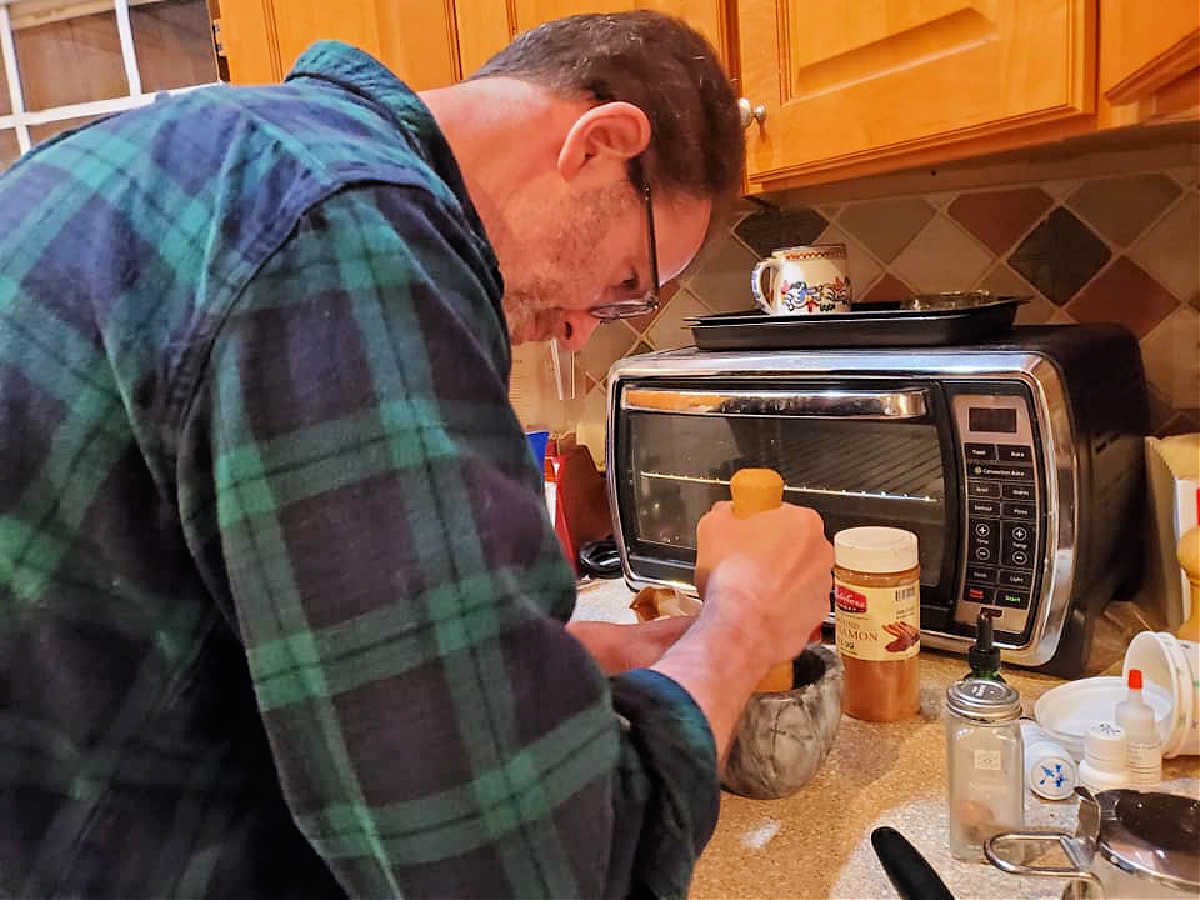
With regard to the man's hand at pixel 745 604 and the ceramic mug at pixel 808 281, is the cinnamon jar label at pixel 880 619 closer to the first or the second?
the man's hand at pixel 745 604

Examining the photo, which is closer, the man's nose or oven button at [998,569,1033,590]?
the man's nose

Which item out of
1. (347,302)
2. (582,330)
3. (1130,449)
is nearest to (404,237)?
(347,302)

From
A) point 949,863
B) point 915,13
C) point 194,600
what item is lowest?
point 949,863

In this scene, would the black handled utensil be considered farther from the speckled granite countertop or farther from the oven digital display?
the oven digital display

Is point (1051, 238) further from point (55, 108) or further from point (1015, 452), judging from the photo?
point (55, 108)

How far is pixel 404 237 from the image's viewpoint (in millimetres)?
378

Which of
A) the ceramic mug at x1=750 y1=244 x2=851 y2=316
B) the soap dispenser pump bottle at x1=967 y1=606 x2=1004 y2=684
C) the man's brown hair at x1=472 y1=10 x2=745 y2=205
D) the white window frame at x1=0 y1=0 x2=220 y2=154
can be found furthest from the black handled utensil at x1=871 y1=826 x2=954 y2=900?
the white window frame at x1=0 y1=0 x2=220 y2=154

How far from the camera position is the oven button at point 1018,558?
86cm

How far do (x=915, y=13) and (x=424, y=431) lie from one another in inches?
31.1

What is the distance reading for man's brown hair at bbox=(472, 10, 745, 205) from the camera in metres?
0.60

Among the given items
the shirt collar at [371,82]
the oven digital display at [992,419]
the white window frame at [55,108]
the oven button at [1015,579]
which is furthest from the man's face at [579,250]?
the white window frame at [55,108]

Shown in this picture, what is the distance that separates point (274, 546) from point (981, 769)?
0.53m

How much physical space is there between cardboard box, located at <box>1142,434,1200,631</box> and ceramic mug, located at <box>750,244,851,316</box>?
37 cm

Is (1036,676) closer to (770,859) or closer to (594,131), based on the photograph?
(770,859)
